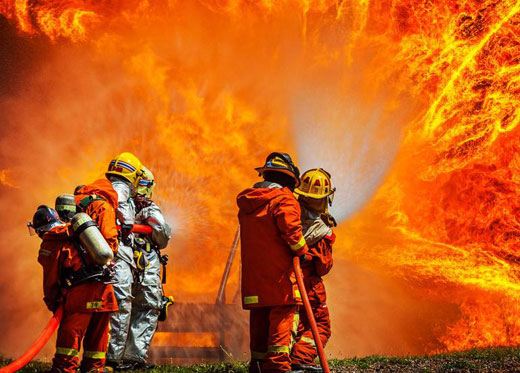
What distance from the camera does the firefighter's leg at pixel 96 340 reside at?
6223mm

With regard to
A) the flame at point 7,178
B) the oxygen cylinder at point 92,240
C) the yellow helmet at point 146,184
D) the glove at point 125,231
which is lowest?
the oxygen cylinder at point 92,240

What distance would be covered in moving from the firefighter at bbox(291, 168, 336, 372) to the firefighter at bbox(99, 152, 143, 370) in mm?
2020

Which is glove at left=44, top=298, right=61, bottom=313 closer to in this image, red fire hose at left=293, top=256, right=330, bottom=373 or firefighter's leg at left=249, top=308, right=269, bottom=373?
firefighter's leg at left=249, top=308, right=269, bottom=373

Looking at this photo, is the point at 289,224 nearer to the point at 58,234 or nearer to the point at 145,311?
the point at 58,234

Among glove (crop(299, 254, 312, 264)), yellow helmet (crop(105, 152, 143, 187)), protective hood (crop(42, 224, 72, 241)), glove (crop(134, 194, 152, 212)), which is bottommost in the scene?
protective hood (crop(42, 224, 72, 241))

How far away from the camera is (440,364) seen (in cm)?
804

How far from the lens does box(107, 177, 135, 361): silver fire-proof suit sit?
25.1ft

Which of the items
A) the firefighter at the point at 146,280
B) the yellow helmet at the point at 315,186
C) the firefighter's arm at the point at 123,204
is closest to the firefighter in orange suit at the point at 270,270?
the yellow helmet at the point at 315,186

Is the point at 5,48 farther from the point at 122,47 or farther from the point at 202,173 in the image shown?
the point at 202,173

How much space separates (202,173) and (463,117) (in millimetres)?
6331

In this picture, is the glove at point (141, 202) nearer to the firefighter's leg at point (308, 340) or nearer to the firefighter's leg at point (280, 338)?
the firefighter's leg at point (308, 340)

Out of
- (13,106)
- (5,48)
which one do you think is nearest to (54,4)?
(5,48)

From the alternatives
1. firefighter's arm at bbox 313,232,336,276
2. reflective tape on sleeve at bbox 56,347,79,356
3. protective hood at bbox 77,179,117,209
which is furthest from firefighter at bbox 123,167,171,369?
reflective tape on sleeve at bbox 56,347,79,356

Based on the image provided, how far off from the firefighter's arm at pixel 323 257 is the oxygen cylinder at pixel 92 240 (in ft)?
8.80
